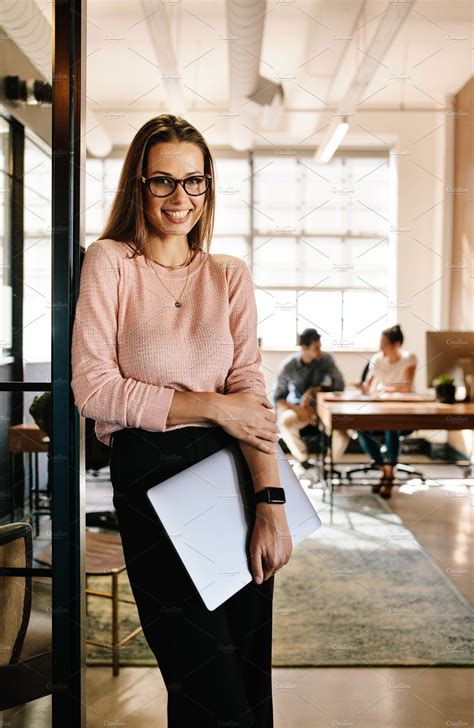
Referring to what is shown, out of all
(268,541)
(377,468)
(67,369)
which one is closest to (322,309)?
(377,468)

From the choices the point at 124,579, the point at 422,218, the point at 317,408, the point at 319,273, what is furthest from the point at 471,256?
the point at 124,579

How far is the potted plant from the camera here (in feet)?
11.5

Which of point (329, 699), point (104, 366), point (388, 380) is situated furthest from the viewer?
point (388, 380)

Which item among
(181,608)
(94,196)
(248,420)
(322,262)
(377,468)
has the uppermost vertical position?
(94,196)

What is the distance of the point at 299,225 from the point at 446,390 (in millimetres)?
→ 2673

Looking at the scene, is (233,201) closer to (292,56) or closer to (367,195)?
(367,195)

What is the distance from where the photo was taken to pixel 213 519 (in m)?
1.01

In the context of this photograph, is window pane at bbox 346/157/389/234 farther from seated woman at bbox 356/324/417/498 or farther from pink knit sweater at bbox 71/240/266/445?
pink knit sweater at bbox 71/240/266/445

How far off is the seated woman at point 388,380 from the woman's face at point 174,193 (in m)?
3.07

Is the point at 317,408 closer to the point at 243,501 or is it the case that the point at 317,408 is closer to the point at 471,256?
the point at 471,256

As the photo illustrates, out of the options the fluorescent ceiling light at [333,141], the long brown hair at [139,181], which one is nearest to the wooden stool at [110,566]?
the long brown hair at [139,181]

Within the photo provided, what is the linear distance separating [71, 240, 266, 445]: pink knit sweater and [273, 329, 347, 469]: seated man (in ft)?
9.57

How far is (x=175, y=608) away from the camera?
100cm

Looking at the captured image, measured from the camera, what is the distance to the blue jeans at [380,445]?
166 inches
